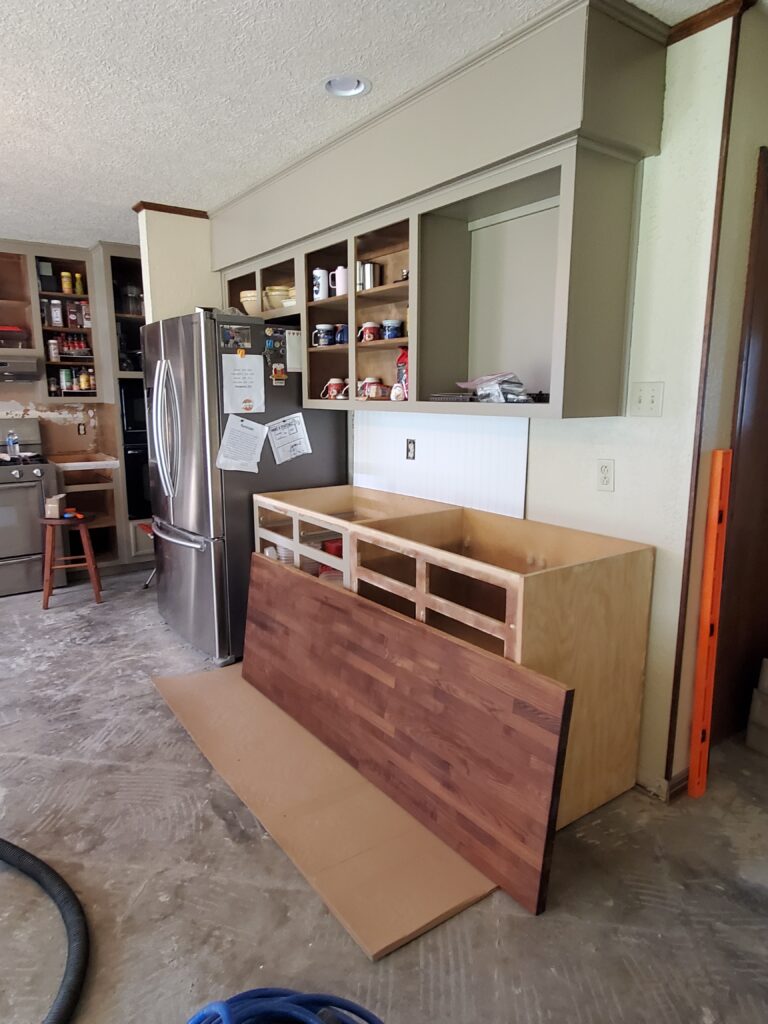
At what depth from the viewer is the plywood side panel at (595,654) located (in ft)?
6.28

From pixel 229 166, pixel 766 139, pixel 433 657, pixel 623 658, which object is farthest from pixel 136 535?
pixel 766 139

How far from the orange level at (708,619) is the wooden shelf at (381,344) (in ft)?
4.37

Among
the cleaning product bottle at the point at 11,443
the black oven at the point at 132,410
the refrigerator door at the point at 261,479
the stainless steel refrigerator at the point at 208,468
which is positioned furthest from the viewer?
the black oven at the point at 132,410

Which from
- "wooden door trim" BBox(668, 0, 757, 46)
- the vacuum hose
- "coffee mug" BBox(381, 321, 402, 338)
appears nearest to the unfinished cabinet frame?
"coffee mug" BBox(381, 321, 402, 338)

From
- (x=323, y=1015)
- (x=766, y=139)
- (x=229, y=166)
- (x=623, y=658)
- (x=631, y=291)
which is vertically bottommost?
(x=323, y=1015)

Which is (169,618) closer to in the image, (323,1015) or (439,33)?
(323,1015)

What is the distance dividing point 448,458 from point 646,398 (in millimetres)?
A: 1026

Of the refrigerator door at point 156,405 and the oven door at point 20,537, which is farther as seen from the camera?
the oven door at point 20,537

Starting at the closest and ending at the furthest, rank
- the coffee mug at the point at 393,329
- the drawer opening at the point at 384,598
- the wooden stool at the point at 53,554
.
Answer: the drawer opening at the point at 384,598 → the coffee mug at the point at 393,329 → the wooden stool at the point at 53,554

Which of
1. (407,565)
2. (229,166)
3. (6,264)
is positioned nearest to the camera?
(407,565)

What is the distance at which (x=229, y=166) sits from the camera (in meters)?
3.12

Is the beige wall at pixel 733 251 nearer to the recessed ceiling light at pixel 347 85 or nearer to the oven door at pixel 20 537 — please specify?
the recessed ceiling light at pixel 347 85

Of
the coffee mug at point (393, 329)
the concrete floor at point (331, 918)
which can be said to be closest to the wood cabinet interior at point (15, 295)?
the coffee mug at point (393, 329)

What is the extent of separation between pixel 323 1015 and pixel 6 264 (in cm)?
547
